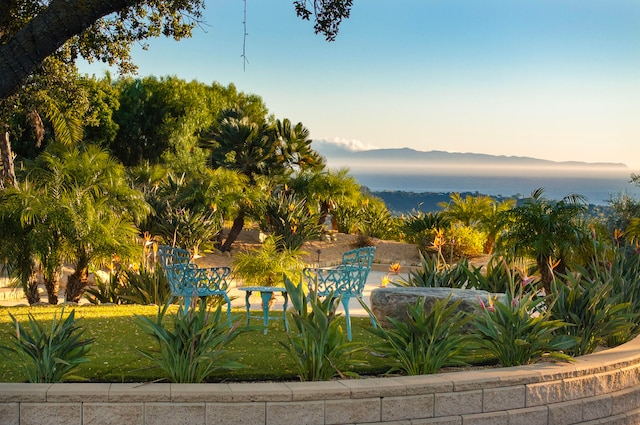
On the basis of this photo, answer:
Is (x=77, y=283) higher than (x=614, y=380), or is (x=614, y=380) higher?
(x=614, y=380)

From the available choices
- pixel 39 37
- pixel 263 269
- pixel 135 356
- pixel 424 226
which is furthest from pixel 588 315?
pixel 424 226

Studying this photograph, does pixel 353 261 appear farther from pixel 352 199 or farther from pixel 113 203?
pixel 352 199

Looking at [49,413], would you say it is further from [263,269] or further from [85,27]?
[263,269]

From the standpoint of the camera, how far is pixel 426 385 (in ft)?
17.7

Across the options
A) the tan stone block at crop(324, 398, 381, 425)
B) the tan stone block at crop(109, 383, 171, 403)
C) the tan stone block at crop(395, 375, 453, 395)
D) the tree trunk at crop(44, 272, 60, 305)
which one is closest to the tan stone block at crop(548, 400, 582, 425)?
the tan stone block at crop(395, 375, 453, 395)

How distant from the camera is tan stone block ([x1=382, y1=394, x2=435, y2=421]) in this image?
5.32 metres

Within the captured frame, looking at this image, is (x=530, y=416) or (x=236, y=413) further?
(x=530, y=416)

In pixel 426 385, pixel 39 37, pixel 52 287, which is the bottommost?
pixel 52 287

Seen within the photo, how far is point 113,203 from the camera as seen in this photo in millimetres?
12156

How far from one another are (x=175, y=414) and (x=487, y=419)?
2130 millimetres

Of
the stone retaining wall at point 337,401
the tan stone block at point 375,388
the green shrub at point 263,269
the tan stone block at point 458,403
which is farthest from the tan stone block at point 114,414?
the green shrub at point 263,269

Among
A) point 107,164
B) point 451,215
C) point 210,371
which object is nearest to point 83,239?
point 107,164

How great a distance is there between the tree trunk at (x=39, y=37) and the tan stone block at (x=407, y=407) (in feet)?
14.2

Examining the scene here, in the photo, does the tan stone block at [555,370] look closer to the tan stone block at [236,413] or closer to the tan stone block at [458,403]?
the tan stone block at [458,403]
